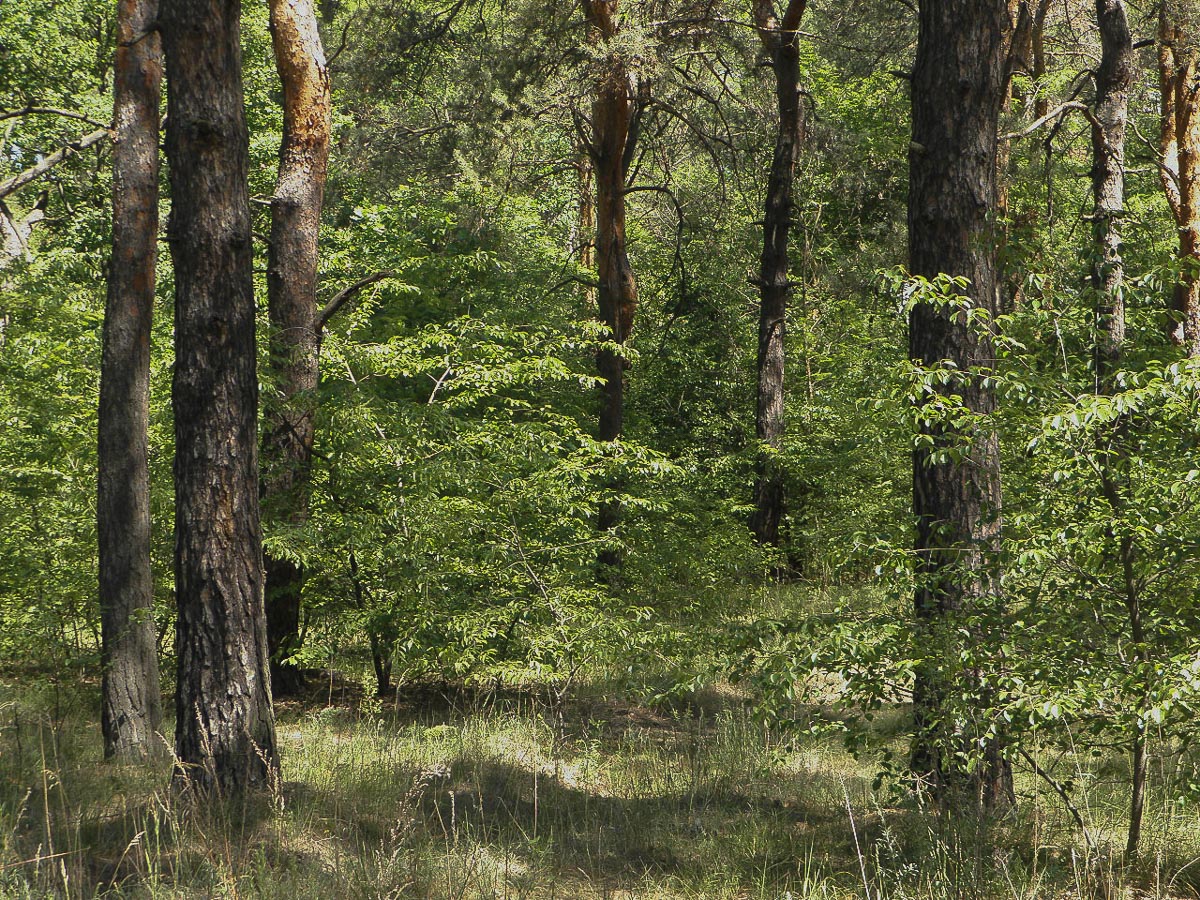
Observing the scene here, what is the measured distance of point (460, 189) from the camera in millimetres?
15352

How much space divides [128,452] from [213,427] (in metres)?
2.43

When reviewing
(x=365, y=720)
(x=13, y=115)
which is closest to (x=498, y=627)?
(x=365, y=720)

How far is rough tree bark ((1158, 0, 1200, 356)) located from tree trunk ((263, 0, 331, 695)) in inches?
451

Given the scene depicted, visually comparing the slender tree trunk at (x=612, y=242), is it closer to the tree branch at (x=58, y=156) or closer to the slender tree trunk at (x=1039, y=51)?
the slender tree trunk at (x=1039, y=51)

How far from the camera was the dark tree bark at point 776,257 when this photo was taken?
542 inches

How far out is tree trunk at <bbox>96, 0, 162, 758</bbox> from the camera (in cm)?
749

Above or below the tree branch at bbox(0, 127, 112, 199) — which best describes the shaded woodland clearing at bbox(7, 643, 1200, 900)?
below

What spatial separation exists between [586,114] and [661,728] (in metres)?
9.49

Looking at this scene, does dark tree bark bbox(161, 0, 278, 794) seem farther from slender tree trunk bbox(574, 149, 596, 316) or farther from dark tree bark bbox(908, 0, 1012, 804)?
slender tree trunk bbox(574, 149, 596, 316)

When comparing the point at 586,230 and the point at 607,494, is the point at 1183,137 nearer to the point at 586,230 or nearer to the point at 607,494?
the point at 586,230

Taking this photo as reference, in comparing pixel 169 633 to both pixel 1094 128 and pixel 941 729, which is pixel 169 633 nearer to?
pixel 941 729

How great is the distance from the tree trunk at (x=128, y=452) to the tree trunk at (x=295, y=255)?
1.25 m

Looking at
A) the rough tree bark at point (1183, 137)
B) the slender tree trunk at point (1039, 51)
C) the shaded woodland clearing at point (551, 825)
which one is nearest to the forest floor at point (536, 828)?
the shaded woodland clearing at point (551, 825)

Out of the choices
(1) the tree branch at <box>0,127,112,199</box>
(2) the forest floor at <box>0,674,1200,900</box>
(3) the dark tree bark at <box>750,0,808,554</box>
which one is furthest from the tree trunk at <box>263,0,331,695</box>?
(3) the dark tree bark at <box>750,0,808,554</box>
